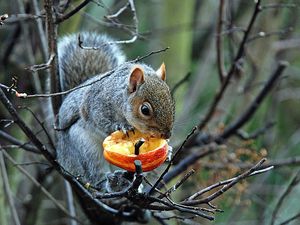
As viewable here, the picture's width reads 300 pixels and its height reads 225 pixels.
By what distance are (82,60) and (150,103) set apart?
24.1 inches

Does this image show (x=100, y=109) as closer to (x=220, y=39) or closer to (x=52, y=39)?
(x=52, y=39)

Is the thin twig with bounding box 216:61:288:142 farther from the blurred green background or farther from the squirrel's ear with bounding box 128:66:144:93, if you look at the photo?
the squirrel's ear with bounding box 128:66:144:93

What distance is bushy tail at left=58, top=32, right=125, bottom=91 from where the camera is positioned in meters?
2.81

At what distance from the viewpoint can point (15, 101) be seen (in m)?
3.54

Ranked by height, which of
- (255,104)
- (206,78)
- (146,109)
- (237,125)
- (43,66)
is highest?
(43,66)

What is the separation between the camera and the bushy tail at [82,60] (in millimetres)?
2812

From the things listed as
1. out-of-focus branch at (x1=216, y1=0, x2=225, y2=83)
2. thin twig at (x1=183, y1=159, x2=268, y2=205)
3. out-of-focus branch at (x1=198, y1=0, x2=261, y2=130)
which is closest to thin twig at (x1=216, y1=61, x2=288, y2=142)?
out-of-focus branch at (x1=198, y1=0, x2=261, y2=130)

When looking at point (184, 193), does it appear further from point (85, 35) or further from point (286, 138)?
point (85, 35)

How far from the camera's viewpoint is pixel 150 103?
2342 millimetres

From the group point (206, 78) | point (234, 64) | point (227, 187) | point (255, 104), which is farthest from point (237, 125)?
point (227, 187)

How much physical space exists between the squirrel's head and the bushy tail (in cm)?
38

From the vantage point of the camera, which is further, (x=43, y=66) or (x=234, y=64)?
(x=234, y=64)

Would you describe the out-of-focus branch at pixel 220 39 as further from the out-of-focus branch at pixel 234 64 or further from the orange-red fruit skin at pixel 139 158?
the orange-red fruit skin at pixel 139 158

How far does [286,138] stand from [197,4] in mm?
1223
